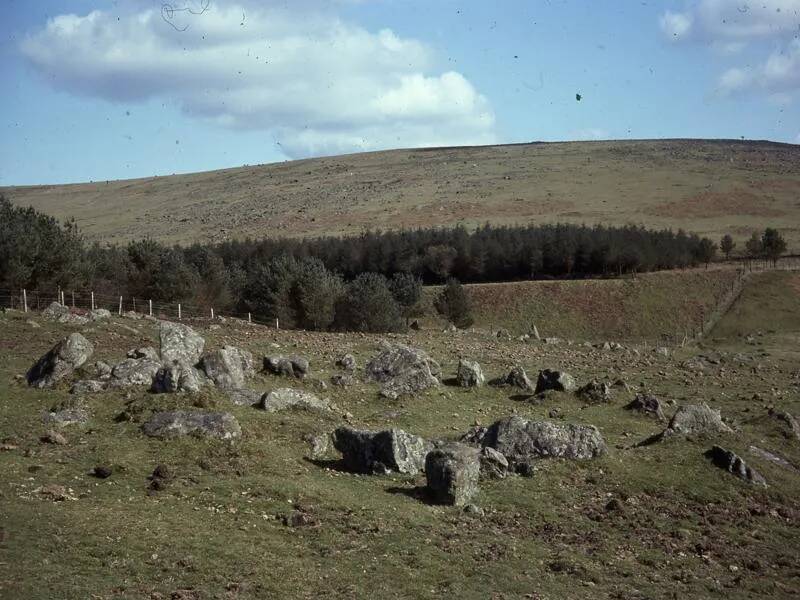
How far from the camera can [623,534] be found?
15.8 metres

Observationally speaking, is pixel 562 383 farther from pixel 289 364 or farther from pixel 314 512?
pixel 314 512

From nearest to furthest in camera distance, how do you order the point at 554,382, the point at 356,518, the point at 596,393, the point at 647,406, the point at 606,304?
the point at 356,518, the point at 647,406, the point at 596,393, the point at 554,382, the point at 606,304

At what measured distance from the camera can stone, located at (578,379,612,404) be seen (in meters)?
27.1

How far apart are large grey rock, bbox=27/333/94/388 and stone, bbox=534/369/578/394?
606 inches

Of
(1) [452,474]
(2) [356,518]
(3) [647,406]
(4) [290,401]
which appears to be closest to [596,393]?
(3) [647,406]

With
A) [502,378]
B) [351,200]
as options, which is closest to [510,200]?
[351,200]

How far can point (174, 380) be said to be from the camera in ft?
68.4

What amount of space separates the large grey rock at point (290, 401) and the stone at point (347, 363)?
571 centimetres

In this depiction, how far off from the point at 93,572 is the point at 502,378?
19870 millimetres

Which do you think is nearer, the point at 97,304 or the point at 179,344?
the point at 179,344

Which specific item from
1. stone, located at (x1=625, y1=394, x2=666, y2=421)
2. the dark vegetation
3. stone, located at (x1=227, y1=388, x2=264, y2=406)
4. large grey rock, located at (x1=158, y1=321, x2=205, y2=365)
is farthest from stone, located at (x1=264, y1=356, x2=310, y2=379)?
the dark vegetation

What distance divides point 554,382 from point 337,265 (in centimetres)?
8355

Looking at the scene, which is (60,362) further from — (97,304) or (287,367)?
(97,304)

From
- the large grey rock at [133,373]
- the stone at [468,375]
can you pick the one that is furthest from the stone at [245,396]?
the stone at [468,375]
